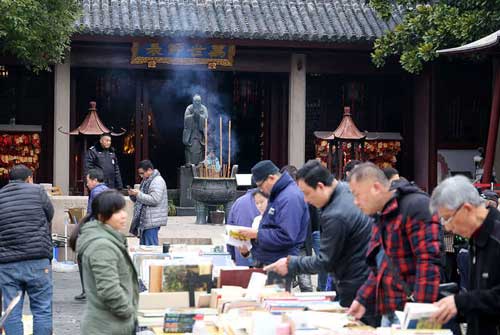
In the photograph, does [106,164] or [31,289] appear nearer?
[31,289]

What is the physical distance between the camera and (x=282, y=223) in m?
7.71

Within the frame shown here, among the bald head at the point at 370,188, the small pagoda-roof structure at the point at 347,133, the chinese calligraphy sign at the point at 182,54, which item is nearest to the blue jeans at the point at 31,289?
the bald head at the point at 370,188

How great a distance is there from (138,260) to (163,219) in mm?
4114

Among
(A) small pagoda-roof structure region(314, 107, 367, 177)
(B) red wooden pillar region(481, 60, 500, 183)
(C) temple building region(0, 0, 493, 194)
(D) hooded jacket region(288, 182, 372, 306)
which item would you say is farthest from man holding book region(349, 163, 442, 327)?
(C) temple building region(0, 0, 493, 194)

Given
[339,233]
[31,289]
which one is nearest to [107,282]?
[339,233]

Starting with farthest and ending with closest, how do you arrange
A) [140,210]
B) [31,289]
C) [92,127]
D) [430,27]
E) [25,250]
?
[92,127] → [430,27] → [140,210] → [31,289] → [25,250]

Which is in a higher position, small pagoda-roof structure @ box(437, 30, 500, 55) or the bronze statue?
small pagoda-roof structure @ box(437, 30, 500, 55)

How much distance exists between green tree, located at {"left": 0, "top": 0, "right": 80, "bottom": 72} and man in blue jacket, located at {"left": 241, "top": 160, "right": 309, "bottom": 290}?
8850mm

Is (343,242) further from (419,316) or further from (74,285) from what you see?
(74,285)

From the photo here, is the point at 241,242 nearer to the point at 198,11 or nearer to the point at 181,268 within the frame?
the point at 181,268

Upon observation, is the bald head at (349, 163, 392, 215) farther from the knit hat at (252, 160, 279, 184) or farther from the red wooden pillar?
the red wooden pillar

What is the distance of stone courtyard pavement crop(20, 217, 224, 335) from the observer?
408 inches

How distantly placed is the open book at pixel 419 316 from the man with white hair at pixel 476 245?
4 cm

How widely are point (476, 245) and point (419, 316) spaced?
480mm
